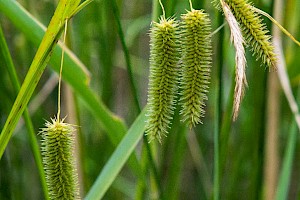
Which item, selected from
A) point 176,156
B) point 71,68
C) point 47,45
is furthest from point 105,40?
point 47,45

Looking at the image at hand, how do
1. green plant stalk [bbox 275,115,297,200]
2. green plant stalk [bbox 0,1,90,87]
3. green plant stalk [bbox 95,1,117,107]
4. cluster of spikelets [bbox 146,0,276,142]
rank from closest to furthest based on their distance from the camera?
cluster of spikelets [bbox 146,0,276,142]
green plant stalk [bbox 0,1,90,87]
green plant stalk [bbox 275,115,297,200]
green plant stalk [bbox 95,1,117,107]

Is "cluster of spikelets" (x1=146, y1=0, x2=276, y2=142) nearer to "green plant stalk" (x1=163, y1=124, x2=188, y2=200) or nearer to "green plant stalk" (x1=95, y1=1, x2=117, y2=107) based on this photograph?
"green plant stalk" (x1=163, y1=124, x2=188, y2=200)

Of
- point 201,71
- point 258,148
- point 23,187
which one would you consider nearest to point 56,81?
point 23,187

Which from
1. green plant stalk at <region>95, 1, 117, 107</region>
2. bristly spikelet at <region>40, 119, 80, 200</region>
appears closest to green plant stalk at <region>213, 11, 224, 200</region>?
bristly spikelet at <region>40, 119, 80, 200</region>

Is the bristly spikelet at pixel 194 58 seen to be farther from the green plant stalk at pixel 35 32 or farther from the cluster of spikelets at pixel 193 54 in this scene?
the green plant stalk at pixel 35 32

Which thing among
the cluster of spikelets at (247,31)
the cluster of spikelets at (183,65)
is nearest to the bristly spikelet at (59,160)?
the cluster of spikelets at (183,65)

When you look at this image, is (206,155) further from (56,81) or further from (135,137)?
(135,137)
